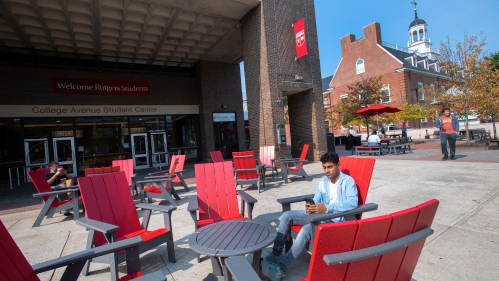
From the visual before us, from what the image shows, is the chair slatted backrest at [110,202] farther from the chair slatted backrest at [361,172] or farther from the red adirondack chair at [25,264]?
the chair slatted backrest at [361,172]

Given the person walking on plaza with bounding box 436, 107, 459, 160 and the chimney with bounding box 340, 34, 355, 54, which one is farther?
the chimney with bounding box 340, 34, 355, 54

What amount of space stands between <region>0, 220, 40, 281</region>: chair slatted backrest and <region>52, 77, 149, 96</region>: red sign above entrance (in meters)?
14.5

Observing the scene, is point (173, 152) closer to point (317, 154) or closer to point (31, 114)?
point (31, 114)

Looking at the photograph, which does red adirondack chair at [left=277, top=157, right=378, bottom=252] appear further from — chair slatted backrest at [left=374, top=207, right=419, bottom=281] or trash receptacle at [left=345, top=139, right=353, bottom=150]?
trash receptacle at [left=345, top=139, right=353, bottom=150]

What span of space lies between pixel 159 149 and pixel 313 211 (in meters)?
14.5

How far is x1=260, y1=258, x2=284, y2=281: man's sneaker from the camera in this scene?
2189mm

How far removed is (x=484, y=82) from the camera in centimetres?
1099

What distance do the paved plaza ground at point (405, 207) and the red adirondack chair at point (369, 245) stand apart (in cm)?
138

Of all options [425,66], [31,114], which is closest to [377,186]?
[31,114]

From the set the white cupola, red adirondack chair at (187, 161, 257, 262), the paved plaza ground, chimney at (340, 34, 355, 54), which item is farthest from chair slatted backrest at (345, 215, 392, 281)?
the white cupola

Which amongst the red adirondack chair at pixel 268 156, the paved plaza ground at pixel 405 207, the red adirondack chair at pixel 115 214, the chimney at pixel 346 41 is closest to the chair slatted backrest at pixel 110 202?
the red adirondack chair at pixel 115 214

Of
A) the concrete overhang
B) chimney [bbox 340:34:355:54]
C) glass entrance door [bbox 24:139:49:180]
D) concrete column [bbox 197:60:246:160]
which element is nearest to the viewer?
the concrete overhang

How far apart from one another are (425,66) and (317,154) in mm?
33822

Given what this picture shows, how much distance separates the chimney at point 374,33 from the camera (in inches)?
1264
